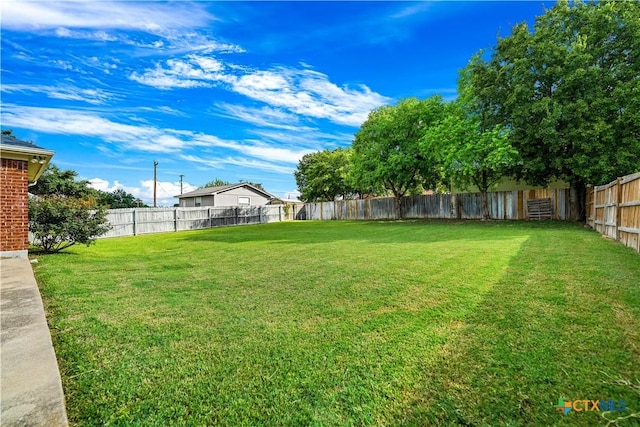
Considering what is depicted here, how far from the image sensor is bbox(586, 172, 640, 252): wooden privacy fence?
6.39 meters

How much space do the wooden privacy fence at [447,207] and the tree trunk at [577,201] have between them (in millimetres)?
490

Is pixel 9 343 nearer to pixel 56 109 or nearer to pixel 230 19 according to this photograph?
pixel 230 19

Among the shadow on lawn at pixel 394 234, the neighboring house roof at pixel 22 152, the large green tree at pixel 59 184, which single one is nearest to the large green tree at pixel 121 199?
the large green tree at pixel 59 184

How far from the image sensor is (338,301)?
3.57 m

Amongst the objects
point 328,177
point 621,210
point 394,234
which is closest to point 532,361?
point 621,210

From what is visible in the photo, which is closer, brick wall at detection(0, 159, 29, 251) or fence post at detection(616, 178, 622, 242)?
brick wall at detection(0, 159, 29, 251)

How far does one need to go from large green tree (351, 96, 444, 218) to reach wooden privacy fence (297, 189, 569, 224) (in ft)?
4.55

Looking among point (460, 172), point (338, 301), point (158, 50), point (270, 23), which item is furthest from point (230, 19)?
point (460, 172)

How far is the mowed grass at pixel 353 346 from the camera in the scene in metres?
1.74

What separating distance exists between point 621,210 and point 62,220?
13853mm

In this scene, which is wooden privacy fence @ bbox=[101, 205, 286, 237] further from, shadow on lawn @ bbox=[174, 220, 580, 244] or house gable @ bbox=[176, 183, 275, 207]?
house gable @ bbox=[176, 183, 275, 207]

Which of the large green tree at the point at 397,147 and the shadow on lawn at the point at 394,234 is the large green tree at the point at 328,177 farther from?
the shadow on lawn at the point at 394,234

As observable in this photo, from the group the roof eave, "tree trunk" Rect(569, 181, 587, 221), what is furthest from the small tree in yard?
"tree trunk" Rect(569, 181, 587, 221)

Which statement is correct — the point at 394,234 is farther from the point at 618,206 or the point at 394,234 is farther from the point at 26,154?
the point at 26,154
